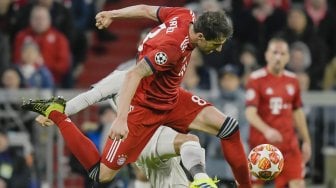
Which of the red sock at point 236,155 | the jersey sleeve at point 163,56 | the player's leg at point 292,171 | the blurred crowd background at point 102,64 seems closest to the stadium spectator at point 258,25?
the blurred crowd background at point 102,64

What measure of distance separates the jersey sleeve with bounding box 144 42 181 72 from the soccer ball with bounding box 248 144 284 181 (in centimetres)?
152

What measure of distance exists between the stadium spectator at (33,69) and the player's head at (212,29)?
546 centimetres

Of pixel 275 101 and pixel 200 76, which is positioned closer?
pixel 275 101

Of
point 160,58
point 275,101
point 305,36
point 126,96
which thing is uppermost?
point 160,58

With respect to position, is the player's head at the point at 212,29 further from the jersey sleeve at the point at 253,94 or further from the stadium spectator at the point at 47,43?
the stadium spectator at the point at 47,43

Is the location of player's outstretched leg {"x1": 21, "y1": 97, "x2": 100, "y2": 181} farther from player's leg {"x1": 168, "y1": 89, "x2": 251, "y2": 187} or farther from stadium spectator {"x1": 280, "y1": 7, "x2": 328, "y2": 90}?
stadium spectator {"x1": 280, "y1": 7, "x2": 328, "y2": 90}

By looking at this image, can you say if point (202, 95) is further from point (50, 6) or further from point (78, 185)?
point (50, 6)

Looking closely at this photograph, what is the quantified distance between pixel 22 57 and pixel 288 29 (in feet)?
13.5

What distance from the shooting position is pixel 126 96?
38.9 feet

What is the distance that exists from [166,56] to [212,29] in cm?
49

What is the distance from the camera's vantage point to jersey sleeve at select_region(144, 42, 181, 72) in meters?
12.1

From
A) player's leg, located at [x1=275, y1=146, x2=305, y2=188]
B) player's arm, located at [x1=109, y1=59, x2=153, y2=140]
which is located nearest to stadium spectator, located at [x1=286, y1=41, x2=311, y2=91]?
player's leg, located at [x1=275, y1=146, x2=305, y2=188]

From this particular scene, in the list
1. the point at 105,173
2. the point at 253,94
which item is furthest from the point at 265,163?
the point at 253,94

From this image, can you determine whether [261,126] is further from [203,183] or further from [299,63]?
[299,63]
